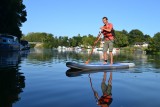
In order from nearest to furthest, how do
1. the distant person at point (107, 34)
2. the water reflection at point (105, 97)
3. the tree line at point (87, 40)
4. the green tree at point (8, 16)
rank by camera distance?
the water reflection at point (105, 97), the distant person at point (107, 34), the green tree at point (8, 16), the tree line at point (87, 40)

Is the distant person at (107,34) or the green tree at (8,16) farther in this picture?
the green tree at (8,16)

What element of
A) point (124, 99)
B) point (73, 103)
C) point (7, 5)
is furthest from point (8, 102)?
point (7, 5)

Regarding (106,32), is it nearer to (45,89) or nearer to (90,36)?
(45,89)

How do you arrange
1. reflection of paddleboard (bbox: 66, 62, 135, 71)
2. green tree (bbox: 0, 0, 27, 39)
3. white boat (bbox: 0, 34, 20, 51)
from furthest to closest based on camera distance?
green tree (bbox: 0, 0, 27, 39)
white boat (bbox: 0, 34, 20, 51)
reflection of paddleboard (bbox: 66, 62, 135, 71)

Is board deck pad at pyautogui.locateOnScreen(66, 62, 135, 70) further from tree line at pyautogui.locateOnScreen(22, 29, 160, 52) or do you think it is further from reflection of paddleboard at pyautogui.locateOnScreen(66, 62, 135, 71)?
tree line at pyautogui.locateOnScreen(22, 29, 160, 52)

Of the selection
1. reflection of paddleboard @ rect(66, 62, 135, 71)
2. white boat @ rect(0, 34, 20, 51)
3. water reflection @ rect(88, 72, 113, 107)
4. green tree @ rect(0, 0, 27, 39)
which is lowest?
water reflection @ rect(88, 72, 113, 107)

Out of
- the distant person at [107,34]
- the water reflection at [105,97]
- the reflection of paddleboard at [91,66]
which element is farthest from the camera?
the distant person at [107,34]

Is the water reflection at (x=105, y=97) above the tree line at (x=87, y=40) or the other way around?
the other way around

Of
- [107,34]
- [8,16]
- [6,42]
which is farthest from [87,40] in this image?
[107,34]

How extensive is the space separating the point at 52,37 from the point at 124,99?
599 feet

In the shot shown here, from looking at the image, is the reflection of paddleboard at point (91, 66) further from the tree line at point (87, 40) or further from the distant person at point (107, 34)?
the tree line at point (87, 40)

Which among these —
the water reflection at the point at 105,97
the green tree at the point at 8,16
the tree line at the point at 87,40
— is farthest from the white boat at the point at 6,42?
the tree line at the point at 87,40

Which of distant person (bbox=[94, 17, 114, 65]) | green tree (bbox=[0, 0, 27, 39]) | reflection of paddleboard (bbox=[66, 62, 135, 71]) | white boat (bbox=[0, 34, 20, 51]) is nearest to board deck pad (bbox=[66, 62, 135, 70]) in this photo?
reflection of paddleboard (bbox=[66, 62, 135, 71])

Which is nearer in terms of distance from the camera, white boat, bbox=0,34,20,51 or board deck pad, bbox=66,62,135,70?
board deck pad, bbox=66,62,135,70
